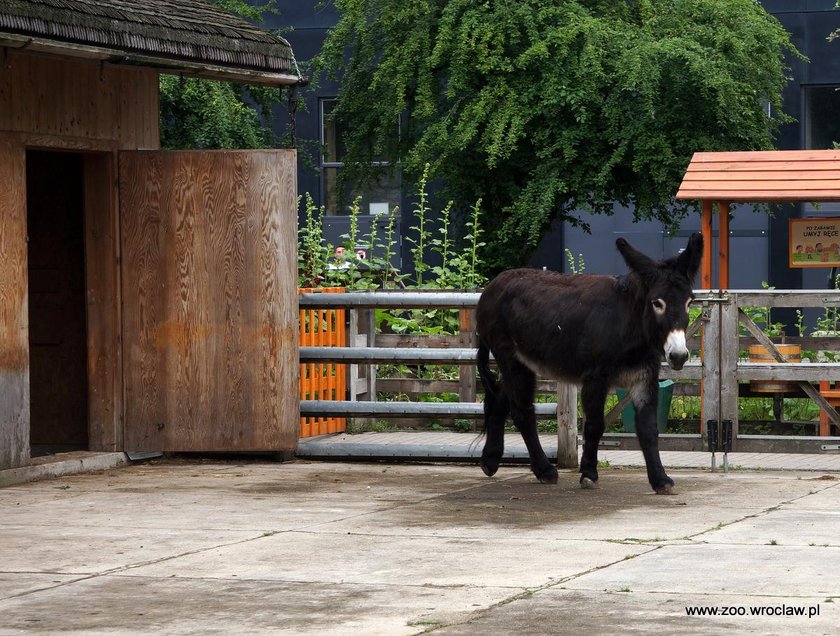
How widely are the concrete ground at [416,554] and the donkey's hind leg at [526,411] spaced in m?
0.20

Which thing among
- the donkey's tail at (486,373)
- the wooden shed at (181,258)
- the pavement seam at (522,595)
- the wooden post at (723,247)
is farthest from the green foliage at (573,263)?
the pavement seam at (522,595)

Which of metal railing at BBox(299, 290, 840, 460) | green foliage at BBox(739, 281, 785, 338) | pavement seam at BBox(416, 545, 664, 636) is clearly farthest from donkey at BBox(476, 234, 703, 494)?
green foliage at BBox(739, 281, 785, 338)

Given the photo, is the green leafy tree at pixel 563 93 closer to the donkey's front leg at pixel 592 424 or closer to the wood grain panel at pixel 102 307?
the wood grain panel at pixel 102 307

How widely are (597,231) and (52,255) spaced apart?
18.5m

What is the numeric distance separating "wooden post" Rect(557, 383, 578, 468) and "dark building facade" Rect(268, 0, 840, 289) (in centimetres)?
1692

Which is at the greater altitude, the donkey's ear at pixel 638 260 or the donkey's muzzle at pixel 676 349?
the donkey's ear at pixel 638 260

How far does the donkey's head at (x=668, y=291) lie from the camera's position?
10.5m

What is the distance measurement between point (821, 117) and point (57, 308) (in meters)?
20.3

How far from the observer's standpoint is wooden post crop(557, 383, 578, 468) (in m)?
12.2

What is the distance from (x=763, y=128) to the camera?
78.6 feet

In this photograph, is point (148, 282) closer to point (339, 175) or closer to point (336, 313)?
point (336, 313)

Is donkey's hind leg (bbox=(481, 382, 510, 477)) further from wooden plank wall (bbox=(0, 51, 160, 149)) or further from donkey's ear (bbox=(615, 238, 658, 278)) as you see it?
wooden plank wall (bbox=(0, 51, 160, 149))

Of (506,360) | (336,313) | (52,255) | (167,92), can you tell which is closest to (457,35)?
(167,92)
